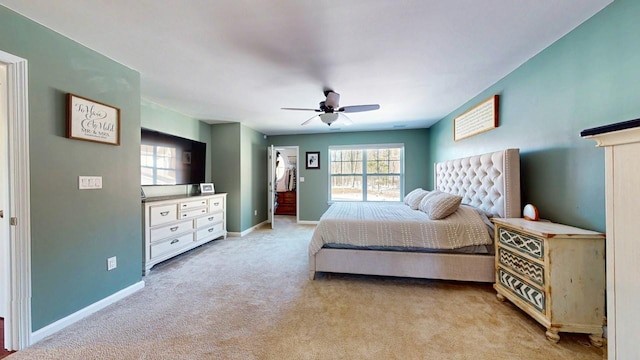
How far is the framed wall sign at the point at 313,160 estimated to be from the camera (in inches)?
228

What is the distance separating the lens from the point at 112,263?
218 centimetres

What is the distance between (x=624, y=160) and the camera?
3.08ft

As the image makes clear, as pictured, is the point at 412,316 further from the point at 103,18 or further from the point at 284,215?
the point at 284,215

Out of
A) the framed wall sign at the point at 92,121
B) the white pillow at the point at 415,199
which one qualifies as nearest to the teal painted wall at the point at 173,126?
the framed wall sign at the point at 92,121

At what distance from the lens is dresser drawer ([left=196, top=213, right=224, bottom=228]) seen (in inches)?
146

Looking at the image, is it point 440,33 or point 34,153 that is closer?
point 34,153

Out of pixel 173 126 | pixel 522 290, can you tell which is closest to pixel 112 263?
pixel 173 126

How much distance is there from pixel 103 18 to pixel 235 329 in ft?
8.08

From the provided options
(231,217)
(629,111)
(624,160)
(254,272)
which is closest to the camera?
(624,160)

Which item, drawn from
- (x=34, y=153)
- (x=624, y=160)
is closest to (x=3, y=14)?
(x=34, y=153)

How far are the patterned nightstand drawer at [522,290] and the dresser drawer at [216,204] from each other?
4101mm

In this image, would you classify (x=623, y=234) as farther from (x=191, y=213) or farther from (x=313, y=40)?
(x=191, y=213)

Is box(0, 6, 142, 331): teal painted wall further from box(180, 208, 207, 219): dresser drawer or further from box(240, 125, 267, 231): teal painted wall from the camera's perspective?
box(240, 125, 267, 231): teal painted wall

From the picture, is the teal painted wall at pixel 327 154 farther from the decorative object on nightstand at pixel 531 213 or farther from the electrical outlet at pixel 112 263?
the electrical outlet at pixel 112 263
